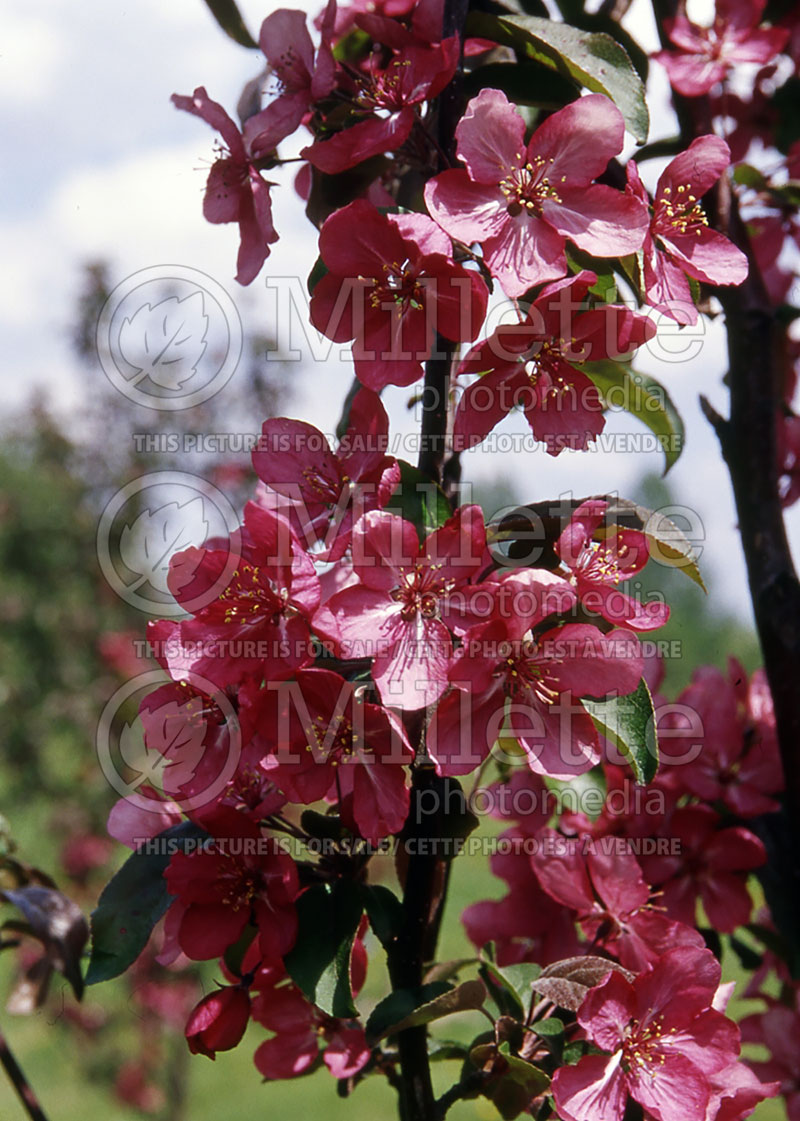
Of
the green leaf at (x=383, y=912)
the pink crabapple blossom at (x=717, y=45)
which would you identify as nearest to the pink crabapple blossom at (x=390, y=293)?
the green leaf at (x=383, y=912)

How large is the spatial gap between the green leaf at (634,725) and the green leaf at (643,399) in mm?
294

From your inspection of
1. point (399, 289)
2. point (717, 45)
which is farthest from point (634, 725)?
point (717, 45)

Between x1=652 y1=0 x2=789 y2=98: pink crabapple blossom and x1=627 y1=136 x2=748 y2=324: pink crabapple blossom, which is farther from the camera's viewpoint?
x1=652 y1=0 x2=789 y2=98: pink crabapple blossom

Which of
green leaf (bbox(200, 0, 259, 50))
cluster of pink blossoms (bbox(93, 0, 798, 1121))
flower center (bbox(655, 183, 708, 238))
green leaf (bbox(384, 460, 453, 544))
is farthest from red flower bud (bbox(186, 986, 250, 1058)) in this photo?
green leaf (bbox(200, 0, 259, 50))

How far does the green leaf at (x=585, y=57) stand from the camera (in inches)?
37.8

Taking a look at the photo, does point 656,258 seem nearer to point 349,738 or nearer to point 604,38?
point 604,38

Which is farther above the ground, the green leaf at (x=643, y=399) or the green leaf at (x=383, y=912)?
the green leaf at (x=643, y=399)

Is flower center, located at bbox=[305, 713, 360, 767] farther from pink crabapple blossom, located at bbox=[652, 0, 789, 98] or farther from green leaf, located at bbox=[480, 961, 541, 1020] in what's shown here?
pink crabapple blossom, located at bbox=[652, 0, 789, 98]

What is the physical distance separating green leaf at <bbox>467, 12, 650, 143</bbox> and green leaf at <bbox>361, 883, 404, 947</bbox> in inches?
28.6

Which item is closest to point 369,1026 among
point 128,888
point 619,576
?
point 128,888

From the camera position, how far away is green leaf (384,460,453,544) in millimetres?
901

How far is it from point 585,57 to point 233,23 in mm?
498

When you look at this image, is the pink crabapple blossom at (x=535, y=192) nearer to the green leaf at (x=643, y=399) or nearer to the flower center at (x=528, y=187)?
the flower center at (x=528, y=187)

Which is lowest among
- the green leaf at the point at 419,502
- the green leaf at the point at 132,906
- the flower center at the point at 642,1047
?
the flower center at the point at 642,1047
